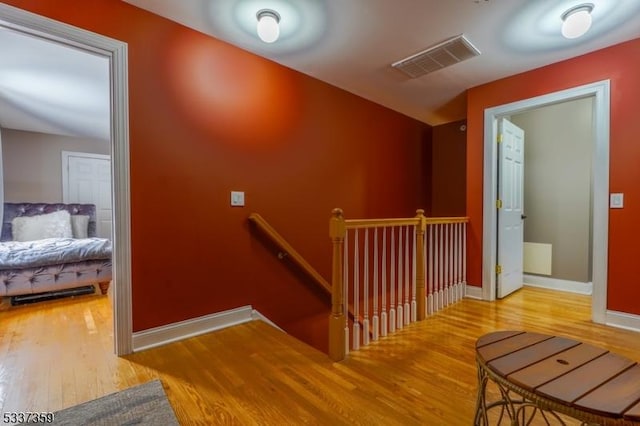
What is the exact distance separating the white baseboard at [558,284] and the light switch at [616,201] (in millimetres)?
1408

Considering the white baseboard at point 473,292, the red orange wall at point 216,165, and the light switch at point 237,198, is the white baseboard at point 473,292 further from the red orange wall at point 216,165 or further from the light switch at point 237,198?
the light switch at point 237,198

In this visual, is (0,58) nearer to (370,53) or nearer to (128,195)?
(128,195)

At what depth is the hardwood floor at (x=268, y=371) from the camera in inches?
57.2

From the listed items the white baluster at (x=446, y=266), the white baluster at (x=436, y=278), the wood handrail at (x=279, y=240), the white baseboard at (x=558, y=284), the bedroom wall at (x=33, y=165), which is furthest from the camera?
the bedroom wall at (x=33, y=165)

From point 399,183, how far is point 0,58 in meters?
4.28

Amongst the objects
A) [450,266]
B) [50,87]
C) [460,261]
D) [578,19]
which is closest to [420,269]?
[450,266]

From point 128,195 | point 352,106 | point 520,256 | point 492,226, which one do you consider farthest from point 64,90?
point 520,256

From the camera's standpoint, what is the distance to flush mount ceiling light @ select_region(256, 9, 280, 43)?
6.81 feet

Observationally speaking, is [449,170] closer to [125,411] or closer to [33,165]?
[125,411]

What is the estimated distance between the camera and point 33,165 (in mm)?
4730

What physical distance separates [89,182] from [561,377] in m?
6.44

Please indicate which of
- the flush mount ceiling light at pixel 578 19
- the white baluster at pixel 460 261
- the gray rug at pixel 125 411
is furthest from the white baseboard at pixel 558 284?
the gray rug at pixel 125 411

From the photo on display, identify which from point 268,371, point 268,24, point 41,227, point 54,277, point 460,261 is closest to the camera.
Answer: point 268,371

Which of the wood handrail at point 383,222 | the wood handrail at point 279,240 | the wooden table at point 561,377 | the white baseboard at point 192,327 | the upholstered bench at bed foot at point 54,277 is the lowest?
the white baseboard at point 192,327
